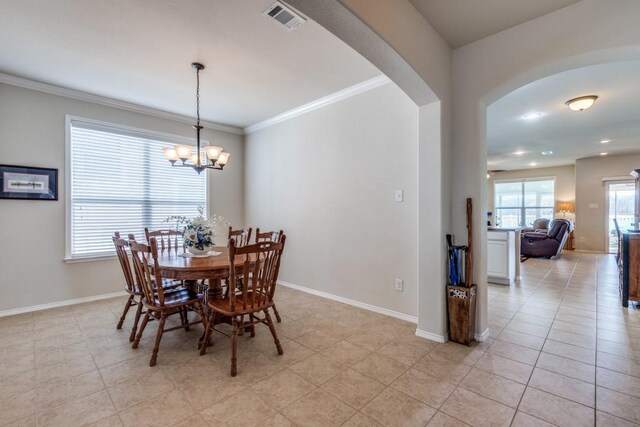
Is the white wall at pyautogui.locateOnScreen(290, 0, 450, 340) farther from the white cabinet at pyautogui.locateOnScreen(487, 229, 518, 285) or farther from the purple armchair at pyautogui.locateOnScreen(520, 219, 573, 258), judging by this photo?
the purple armchair at pyautogui.locateOnScreen(520, 219, 573, 258)

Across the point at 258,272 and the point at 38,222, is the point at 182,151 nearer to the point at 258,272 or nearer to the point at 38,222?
the point at 258,272

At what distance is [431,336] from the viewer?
8.69 feet

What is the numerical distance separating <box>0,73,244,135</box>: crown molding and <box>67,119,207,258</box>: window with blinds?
0.94 ft

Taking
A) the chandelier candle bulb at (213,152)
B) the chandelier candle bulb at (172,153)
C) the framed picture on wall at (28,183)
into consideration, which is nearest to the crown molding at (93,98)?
the framed picture on wall at (28,183)

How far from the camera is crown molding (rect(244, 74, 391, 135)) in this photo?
3.32 m

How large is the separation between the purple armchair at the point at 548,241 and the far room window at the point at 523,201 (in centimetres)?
255

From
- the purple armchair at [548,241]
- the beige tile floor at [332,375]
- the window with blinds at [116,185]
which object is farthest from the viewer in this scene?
the purple armchair at [548,241]

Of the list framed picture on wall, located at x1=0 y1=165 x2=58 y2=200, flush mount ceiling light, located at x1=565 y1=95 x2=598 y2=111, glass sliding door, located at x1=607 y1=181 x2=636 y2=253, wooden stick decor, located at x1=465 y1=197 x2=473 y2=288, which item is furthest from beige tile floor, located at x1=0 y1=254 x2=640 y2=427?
glass sliding door, located at x1=607 y1=181 x2=636 y2=253

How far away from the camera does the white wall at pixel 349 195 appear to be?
3139mm

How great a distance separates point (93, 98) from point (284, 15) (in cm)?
308

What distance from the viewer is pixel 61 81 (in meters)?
3.38

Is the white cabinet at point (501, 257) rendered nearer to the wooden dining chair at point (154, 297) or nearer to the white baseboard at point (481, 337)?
the white baseboard at point (481, 337)

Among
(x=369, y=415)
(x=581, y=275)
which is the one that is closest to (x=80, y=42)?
(x=369, y=415)

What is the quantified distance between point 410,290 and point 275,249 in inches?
63.2
